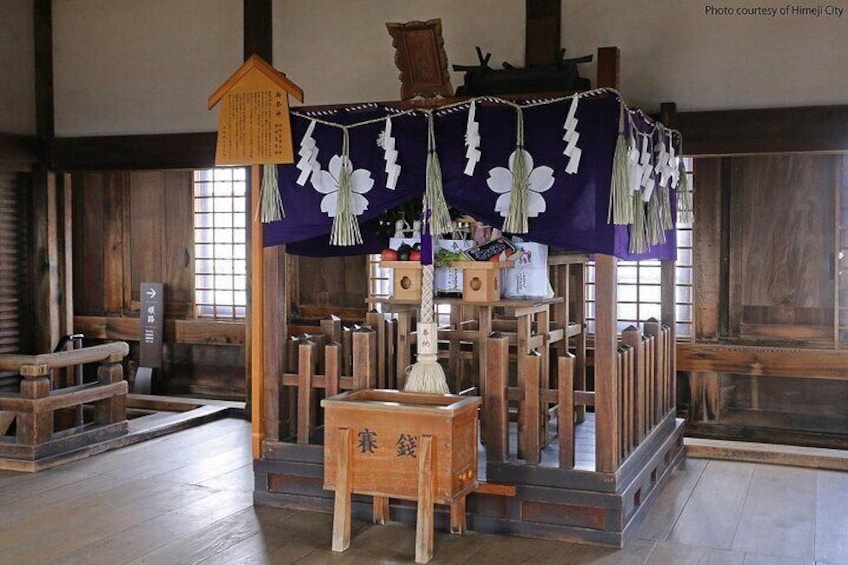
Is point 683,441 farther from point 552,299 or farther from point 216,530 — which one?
point 216,530

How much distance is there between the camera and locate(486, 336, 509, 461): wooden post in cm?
417

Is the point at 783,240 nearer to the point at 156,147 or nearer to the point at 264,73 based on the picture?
the point at 264,73

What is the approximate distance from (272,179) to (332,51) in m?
2.18

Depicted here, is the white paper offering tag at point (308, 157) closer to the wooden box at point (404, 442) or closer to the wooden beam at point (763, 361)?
the wooden box at point (404, 442)

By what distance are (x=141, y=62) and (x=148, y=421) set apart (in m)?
2.85

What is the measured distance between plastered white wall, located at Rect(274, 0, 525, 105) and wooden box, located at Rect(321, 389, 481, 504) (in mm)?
→ 2796

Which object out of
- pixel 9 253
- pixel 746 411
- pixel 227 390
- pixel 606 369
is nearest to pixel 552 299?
pixel 606 369

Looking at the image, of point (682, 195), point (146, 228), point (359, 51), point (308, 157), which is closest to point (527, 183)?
point (308, 157)

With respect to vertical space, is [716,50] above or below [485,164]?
above

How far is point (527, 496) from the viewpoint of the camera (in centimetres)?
413

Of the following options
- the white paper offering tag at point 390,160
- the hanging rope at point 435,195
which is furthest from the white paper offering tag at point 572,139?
the white paper offering tag at point 390,160

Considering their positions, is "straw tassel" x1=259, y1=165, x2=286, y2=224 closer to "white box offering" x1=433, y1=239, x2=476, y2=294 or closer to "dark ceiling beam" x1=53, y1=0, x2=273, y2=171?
"white box offering" x1=433, y1=239, x2=476, y2=294

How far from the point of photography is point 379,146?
4.32 meters

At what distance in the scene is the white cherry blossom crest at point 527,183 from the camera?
4.02 metres
